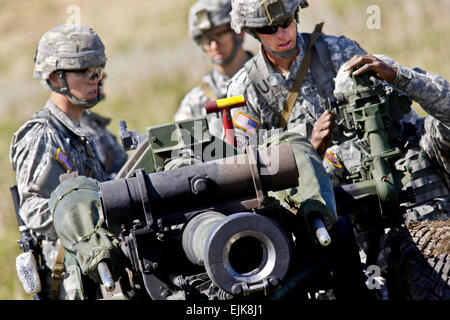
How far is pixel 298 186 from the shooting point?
5770mm

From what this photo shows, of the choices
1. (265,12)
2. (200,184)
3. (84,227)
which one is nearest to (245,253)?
(200,184)

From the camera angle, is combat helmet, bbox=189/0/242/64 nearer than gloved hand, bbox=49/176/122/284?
No

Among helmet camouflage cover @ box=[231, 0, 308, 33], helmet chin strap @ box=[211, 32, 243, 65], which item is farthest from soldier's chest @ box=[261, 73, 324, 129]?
helmet chin strap @ box=[211, 32, 243, 65]

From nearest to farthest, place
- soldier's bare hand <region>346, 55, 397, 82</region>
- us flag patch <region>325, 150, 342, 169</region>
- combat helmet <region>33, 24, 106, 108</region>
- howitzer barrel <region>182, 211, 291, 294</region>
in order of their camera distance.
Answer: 1. howitzer barrel <region>182, 211, 291, 294</region>
2. soldier's bare hand <region>346, 55, 397, 82</region>
3. us flag patch <region>325, 150, 342, 169</region>
4. combat helmet <region>33, 24, 106, 108</region>

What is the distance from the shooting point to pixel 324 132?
293 inches

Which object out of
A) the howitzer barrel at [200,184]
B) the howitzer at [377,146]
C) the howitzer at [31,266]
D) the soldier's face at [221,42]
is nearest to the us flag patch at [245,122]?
the howitzer at [377,146]

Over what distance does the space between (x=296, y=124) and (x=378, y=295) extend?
208 cm

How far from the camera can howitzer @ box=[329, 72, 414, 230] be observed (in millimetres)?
6738

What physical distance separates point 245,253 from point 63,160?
152 inches

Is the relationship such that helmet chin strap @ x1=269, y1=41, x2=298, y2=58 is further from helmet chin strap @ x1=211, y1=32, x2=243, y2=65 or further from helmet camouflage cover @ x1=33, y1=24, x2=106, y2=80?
helmet chin strap @ x1=211, y1=32, x2=243, y2=65

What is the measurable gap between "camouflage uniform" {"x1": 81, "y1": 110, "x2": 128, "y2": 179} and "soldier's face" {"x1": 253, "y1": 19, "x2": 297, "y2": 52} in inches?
124

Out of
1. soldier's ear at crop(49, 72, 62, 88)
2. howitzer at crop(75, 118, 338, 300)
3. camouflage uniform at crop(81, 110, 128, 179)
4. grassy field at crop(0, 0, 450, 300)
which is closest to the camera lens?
howitzer at crop(75, 118, 338, 300)
